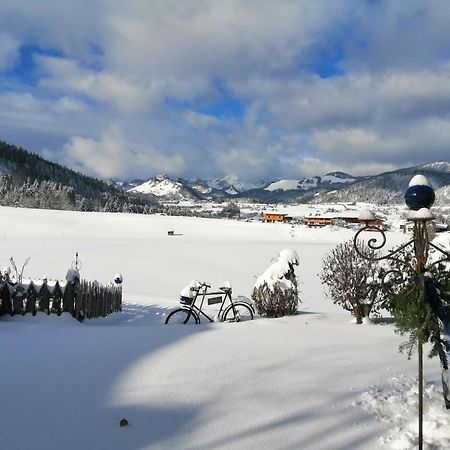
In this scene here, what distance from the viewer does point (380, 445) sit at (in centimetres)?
362

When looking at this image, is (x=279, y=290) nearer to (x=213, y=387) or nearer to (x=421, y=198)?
(x=213, y=387)

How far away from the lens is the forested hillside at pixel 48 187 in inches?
4624

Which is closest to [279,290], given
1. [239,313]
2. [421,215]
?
[239,313]

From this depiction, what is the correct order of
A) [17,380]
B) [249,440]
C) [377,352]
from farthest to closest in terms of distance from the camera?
[377,352], [17,380], [249,440]

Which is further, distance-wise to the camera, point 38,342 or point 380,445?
point 38,342

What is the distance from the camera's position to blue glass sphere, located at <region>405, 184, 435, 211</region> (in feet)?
12.8

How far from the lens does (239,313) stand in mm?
10438

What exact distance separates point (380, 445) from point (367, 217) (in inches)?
84.3

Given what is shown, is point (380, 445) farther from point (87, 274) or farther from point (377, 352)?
point (87, 274)

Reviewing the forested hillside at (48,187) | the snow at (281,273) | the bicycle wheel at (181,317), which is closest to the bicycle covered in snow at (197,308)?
the bicycle wheel at (181,317)

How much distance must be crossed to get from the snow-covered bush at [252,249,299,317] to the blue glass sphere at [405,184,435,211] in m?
6.44

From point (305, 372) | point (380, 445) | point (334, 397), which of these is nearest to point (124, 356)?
point (305, 372)

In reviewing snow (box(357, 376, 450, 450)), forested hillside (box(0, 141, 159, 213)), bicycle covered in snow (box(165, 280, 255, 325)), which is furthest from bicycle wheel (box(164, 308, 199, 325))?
forested hillside (box(0, 141, 159, 213))

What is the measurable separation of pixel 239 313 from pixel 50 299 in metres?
4.61
